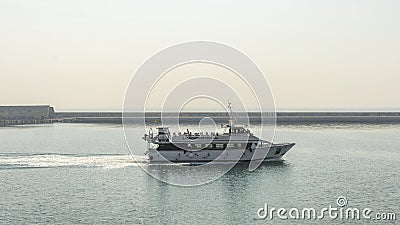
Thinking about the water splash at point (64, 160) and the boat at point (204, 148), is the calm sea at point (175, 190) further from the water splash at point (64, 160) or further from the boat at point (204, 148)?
the boat at point (204, 148)

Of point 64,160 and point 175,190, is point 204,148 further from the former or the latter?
point 64,160

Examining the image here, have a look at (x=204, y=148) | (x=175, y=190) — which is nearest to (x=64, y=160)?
(x=204, y=148)

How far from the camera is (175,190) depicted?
47125mm

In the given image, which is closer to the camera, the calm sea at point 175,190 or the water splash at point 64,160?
the calm sea at point 175,190

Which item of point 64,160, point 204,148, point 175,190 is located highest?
point 204,148

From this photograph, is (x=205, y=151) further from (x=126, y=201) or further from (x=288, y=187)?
(x=126, y=201)

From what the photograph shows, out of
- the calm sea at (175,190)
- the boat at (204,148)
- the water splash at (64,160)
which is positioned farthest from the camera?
the boat at (204,148)

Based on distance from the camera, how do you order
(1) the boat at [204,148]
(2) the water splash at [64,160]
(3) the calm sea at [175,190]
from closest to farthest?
(3) the calm sea at [175,190] → (2) the water splash at [64,160] → (1) the boat at [204,148]

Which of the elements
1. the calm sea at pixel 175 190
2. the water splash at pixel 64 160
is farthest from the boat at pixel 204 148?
the water splash at pixel 64 160

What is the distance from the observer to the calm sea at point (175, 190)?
3750cm

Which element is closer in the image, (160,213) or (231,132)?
(160,213)

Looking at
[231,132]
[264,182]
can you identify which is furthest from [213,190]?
[231,132]

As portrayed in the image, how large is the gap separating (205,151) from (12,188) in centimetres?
2528

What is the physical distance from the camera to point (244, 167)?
6053 cm
